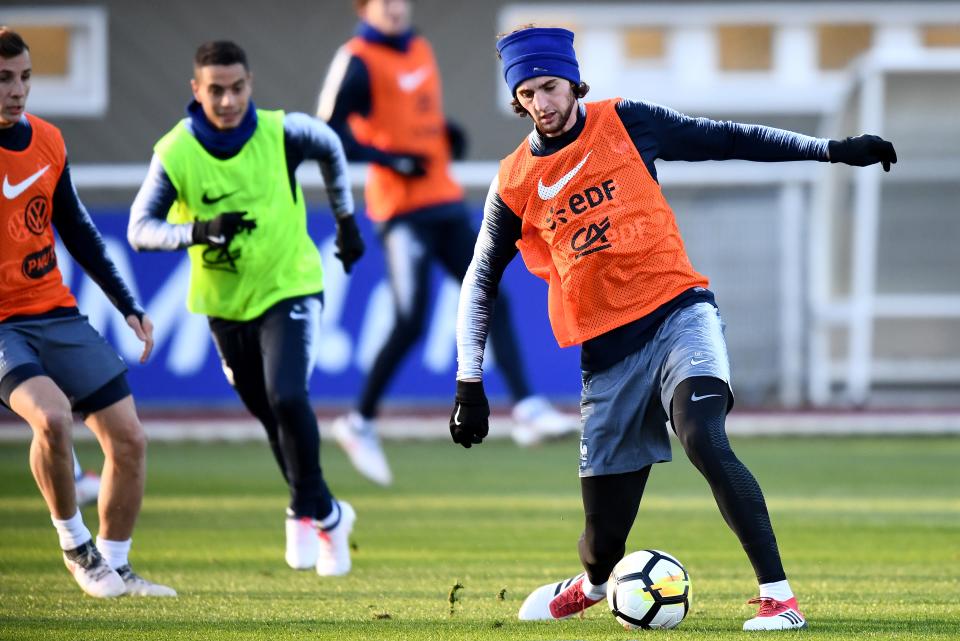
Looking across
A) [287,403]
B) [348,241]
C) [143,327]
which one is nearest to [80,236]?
[143,327]

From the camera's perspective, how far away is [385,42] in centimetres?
1216

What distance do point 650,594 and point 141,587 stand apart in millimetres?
2370

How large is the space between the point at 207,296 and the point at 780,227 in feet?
34.0

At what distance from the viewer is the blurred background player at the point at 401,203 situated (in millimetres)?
11852

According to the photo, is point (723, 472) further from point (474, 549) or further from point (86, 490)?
point (86, 490)

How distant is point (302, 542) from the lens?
7891 mm

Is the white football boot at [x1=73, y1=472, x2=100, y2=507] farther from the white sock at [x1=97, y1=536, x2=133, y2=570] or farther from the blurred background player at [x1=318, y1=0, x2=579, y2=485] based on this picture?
the white sock at [x1=97, y1=536, x2=133, y2=570]

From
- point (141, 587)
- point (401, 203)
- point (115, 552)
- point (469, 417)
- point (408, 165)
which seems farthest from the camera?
point (401, 203)

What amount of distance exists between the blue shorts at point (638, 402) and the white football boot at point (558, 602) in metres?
0.50

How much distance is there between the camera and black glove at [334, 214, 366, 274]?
8.30 meters

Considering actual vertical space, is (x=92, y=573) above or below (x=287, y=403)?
below

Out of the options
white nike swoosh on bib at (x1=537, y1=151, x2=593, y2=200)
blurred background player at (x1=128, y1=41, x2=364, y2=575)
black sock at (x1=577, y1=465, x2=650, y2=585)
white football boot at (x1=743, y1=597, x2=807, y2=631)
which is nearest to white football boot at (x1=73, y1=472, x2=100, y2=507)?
blurred background player at (x1=128, y1=41, x2=364, y2=575)

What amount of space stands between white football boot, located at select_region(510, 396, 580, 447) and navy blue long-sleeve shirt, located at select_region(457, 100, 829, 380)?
5.36 metres

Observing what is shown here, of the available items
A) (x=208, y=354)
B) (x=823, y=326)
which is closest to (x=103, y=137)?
(x=208, y=354)
